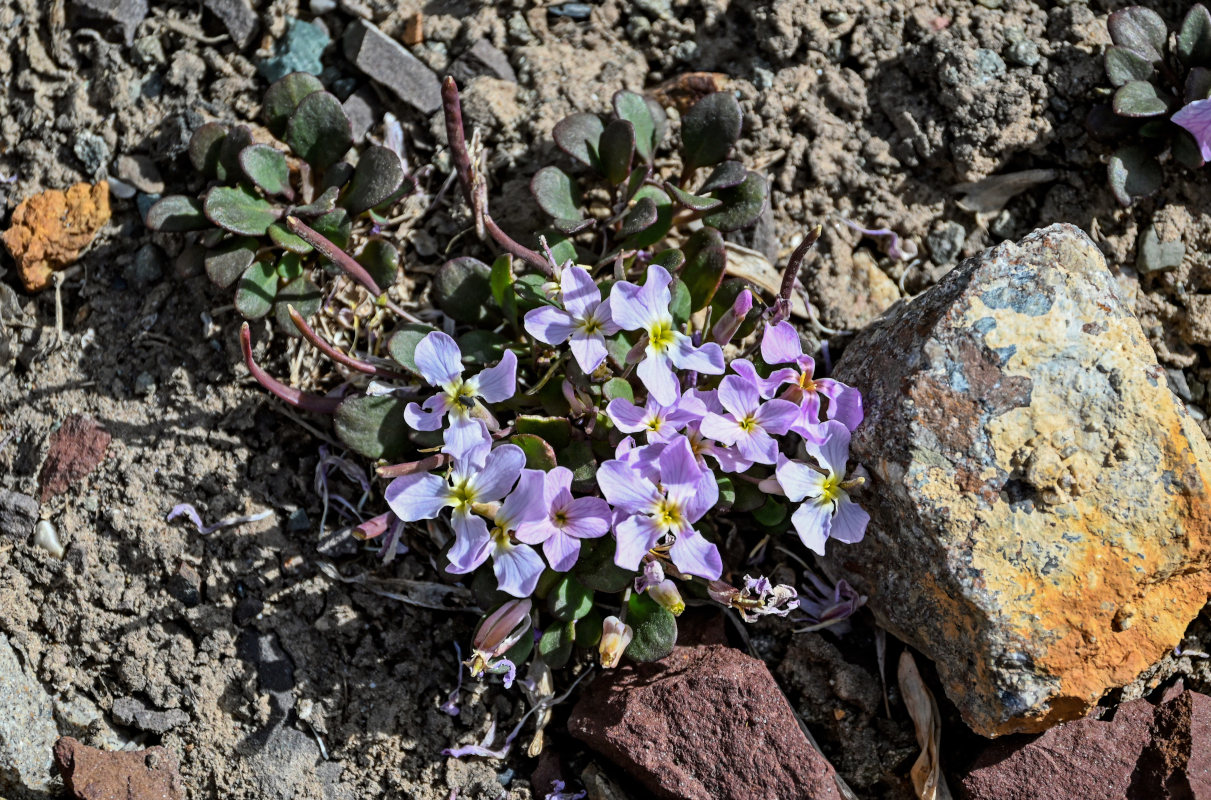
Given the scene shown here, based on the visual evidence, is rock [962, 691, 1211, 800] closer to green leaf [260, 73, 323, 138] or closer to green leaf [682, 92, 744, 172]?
green leaf [682, 92, 744, 172]

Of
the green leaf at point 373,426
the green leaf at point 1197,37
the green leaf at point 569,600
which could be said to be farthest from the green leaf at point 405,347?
the green leaf at point 1197,37

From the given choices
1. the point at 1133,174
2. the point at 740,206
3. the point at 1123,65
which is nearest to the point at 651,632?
the point at 740,206

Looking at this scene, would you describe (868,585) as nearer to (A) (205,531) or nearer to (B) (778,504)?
(B) (778,504)

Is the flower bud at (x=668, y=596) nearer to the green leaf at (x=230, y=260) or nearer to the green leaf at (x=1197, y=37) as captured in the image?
the green leaf at (x=230, y=260)

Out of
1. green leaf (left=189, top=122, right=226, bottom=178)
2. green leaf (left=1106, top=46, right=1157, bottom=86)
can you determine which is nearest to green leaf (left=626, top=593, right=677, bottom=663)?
green leaf (left=189, top=122, right=226, bottom=178)

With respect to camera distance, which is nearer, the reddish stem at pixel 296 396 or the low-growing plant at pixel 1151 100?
the reddish stem at pixel 296 396

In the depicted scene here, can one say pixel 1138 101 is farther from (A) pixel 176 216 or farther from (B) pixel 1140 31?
(A) pixel 176 216
